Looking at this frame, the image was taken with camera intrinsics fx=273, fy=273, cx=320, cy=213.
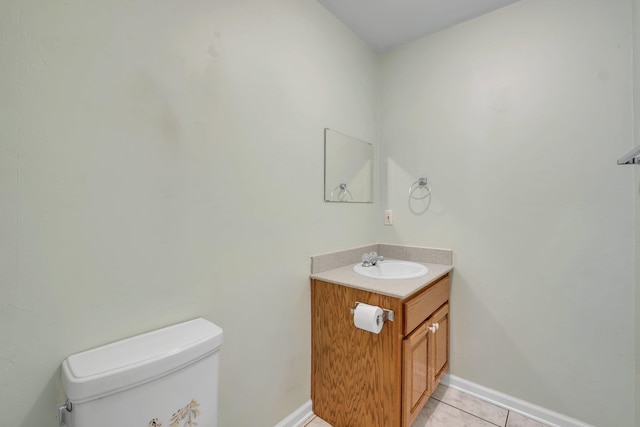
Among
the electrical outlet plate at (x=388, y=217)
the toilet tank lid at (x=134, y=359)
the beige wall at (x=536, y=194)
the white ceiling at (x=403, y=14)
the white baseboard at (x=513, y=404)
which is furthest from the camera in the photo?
the electrical outlet plate at (x=388, y=217)

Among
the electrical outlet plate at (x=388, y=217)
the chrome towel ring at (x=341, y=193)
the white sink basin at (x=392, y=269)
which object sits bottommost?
the white sink basin at (x=392, y=269)

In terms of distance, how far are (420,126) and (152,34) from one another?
5.65ft

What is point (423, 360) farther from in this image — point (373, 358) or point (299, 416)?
point (299, 416)

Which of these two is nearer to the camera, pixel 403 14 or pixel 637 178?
pixel 637 178

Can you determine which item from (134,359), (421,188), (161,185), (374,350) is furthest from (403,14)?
(134,359)

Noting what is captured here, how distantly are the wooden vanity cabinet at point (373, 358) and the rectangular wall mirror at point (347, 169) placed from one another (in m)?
0.63

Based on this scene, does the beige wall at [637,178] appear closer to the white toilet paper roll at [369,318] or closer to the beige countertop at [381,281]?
the beige countertop at [381,281]

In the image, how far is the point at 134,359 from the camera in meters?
0.82

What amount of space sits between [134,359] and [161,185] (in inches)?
22.9

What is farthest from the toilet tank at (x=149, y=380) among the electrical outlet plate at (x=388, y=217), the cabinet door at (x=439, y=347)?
the electrical outlet plate at (x=388, y=217)

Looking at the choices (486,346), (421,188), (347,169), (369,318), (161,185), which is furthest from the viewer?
(421,188)

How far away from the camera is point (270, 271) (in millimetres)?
1411

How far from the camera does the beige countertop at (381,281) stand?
4.31ft

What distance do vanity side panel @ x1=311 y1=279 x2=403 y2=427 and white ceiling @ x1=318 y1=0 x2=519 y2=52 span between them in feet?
5.67
